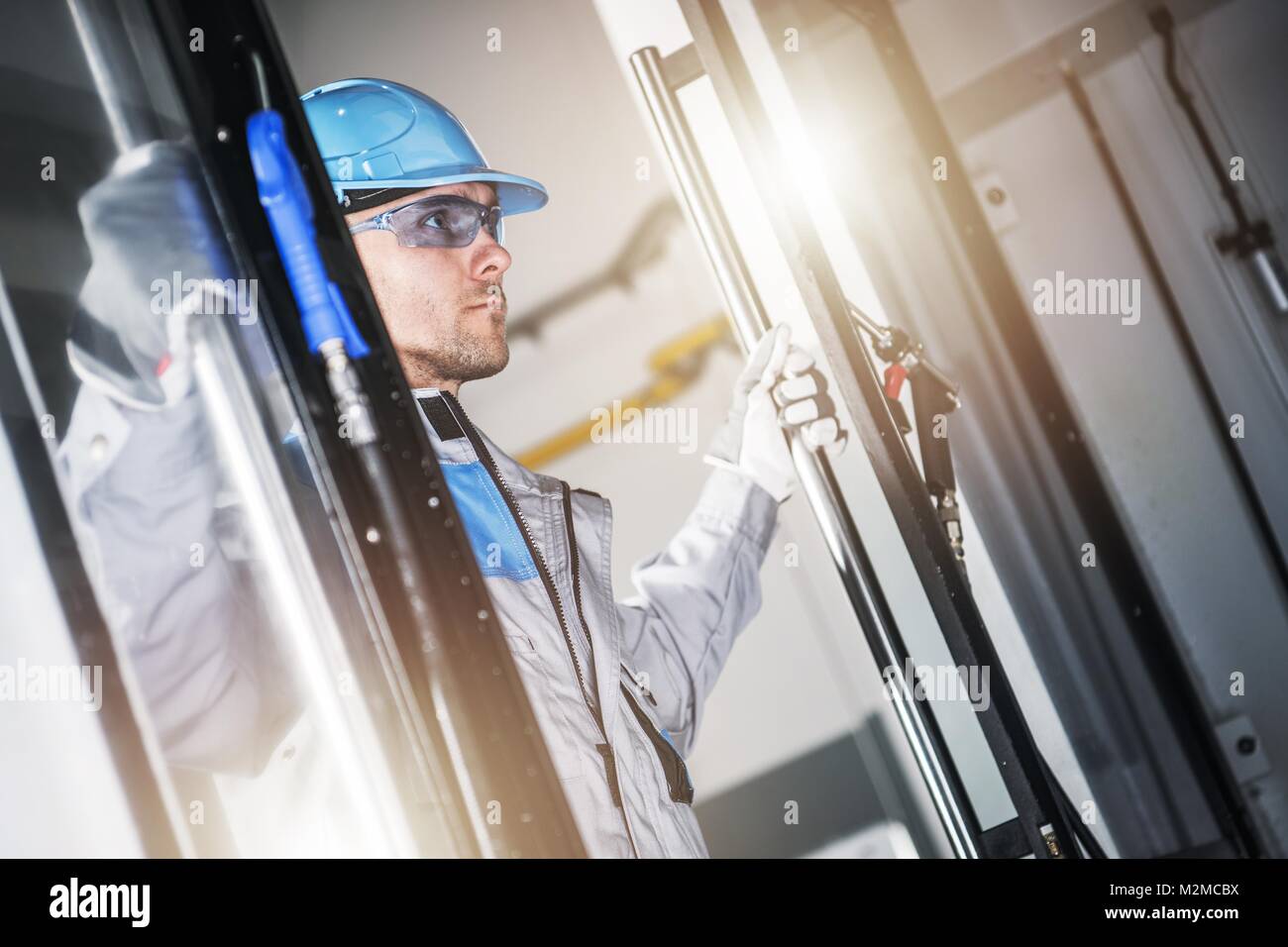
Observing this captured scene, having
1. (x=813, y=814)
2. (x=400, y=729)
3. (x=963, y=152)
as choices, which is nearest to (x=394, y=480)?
(x=400, y=729)

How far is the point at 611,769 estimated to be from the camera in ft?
4.05

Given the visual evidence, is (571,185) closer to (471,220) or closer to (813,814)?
(471,220)

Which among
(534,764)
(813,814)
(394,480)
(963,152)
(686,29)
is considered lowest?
(813,814)

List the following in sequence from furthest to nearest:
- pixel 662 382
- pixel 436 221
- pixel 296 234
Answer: pixel 662 382 < pixel 436 221 < pixel 296 234

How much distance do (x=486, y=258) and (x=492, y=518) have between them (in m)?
0.46

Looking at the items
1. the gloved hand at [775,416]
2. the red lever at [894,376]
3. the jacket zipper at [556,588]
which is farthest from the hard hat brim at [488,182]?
the red lever at [894,376]

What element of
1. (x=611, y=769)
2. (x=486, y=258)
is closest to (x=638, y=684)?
(x=611, y=769)

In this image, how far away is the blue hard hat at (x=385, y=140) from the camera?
1.29 m

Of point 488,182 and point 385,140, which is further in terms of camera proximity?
point 488,182

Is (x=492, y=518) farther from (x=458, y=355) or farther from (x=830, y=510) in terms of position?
(x=830, y=510)

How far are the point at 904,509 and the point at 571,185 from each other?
0.90 meters

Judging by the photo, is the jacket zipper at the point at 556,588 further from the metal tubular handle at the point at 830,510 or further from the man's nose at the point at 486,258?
the metal tubular handle at the point at 830,510

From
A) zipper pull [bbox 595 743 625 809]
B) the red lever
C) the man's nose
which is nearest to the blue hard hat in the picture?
the man's nose
